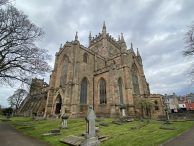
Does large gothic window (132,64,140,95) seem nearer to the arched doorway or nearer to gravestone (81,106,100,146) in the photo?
the arched doorway

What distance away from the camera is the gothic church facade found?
2447 centimetres

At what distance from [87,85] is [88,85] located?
22 cm

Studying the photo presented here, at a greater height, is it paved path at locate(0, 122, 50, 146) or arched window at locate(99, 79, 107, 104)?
arched window at locate(99, 79, 107, 104)

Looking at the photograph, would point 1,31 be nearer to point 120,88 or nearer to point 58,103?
point 58,103

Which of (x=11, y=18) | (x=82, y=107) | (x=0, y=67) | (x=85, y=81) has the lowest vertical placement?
(x=82, y=107)

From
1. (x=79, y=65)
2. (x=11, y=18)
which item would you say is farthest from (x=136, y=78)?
(x=11, y=18)

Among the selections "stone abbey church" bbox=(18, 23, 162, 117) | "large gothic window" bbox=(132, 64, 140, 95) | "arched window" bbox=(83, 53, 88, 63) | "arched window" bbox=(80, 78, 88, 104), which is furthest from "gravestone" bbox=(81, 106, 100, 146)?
"large gothic window" bbox=(132, 64, 140, 95)

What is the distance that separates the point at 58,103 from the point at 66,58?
10.7m

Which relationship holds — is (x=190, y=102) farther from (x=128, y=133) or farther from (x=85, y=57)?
(x=128, y=133)

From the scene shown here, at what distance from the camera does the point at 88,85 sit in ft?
93.1

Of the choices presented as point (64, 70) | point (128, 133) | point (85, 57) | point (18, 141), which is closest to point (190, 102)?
point (85, 57)

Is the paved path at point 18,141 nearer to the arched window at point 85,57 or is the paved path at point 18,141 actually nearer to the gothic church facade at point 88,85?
the gothic church facade at point 88,85

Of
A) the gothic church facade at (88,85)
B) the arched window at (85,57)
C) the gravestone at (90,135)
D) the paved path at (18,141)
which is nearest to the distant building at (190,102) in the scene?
the gothic church facade at (88,85)

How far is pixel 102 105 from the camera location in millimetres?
26078
